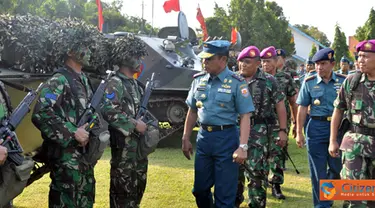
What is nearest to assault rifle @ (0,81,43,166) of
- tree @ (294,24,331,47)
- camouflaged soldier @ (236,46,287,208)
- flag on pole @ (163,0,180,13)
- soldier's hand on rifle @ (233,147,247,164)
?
soldier's hand on rifle @ (233,147,247,164)

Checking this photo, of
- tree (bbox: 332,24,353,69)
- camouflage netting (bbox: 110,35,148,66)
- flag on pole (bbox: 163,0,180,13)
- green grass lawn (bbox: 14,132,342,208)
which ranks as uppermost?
tree (bbox: 332,24,353,69)

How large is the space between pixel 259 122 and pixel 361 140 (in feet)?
4.55

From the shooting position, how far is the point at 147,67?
33.8 ft

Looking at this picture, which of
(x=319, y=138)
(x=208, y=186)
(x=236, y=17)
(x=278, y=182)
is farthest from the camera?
(x=236, y=17)

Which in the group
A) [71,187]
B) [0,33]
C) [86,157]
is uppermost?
[0,33]

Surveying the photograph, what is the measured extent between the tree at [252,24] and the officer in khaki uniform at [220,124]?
94.4 ft

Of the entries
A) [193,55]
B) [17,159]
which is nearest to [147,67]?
[193,55]

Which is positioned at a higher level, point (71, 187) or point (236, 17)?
point (236, 17)

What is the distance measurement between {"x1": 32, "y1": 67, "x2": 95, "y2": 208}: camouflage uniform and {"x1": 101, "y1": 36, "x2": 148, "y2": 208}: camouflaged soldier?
1.33 ft

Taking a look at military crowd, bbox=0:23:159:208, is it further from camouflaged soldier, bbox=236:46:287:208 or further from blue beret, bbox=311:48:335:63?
blue beret, bbox=311:48:335:63

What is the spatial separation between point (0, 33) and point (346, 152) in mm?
3547

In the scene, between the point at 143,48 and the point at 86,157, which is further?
the point at 143,48

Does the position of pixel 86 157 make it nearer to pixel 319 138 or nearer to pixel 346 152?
pixel 346 152

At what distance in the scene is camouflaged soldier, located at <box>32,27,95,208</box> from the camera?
384 cm
